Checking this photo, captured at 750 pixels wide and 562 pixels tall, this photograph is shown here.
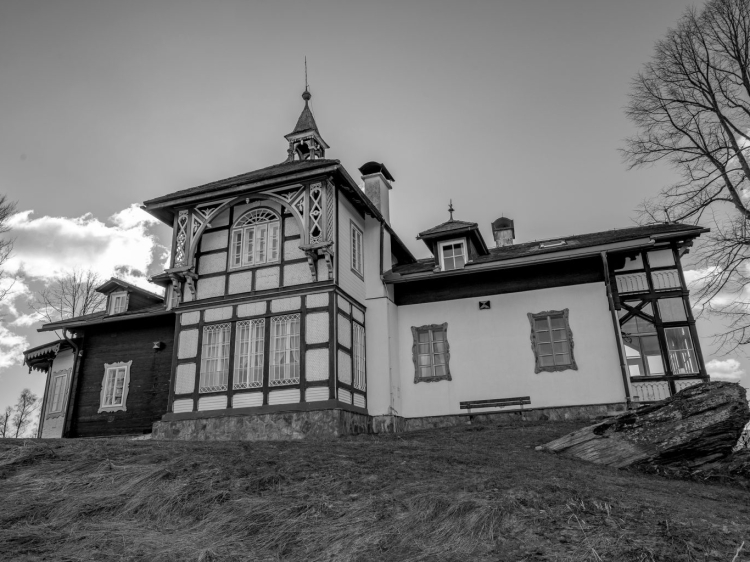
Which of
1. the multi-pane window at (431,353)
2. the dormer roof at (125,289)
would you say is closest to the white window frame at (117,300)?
the dormer roof at (125,289)

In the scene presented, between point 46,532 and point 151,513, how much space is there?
1.11 meters

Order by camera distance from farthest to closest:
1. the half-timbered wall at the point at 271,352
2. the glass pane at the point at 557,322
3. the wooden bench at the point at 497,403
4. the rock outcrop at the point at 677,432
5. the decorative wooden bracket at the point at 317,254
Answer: the glass pane at the point at 557,322
the wooden bench at the point at 497,403
the decorative wooden bracket at the point at 317,254
the half-timbered wall at the point at 271,352
the rock outcrop at the point at 677,432

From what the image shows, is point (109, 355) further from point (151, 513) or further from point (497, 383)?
point (151, 513)

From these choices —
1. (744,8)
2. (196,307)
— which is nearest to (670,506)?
(196,307)

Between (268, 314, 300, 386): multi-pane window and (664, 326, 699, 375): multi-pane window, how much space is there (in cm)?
1032

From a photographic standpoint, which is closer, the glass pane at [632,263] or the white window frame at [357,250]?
the glass pane at [632,263]

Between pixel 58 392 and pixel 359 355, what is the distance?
1183 cm

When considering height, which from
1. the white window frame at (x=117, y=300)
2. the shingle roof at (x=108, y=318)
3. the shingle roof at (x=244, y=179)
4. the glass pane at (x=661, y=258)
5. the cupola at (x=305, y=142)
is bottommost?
the shingle roof at (x=108, y=318)

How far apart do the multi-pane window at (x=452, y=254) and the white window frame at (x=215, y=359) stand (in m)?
6.86

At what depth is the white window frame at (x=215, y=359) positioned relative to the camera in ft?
55.3

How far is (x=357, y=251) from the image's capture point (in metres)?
18.9

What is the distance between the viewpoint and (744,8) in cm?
1647

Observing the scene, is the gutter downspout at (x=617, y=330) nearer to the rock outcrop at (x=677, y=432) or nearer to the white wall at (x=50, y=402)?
the rock outcrop at (x=677, y=432)

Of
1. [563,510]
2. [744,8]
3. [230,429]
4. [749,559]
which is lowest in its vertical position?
[749,559]
